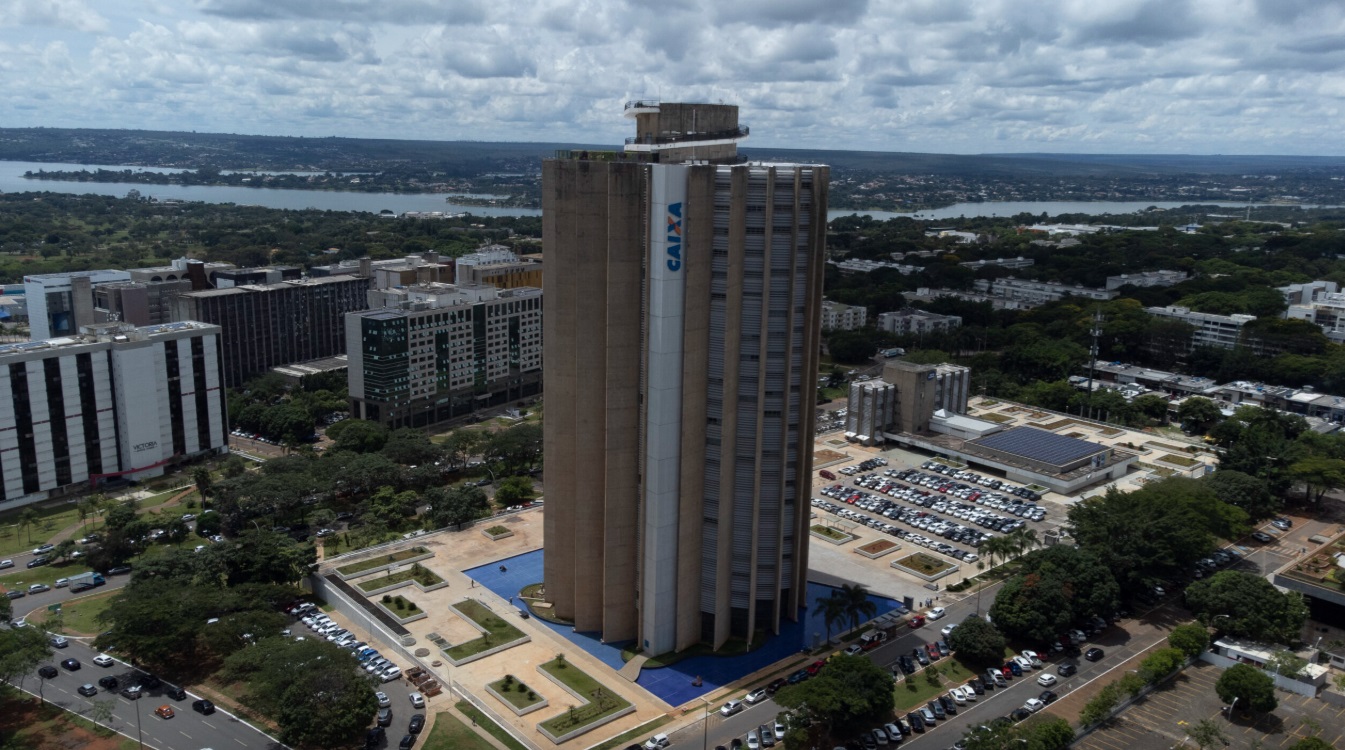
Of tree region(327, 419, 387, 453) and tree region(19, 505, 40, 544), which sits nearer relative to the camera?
tree region(19, 505, 40, 544)

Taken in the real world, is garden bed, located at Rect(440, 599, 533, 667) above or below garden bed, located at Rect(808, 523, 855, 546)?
above

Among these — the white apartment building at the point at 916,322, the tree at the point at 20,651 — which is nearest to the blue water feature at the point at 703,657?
the tree at the point at 20,651

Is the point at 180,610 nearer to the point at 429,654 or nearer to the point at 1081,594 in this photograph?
the point at 429,654

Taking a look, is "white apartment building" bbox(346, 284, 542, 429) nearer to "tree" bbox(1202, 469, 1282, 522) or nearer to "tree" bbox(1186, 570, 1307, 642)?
"tree" bbox(1202, 469, 1282, 522)

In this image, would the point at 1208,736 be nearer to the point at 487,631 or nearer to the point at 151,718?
the point at 487,631

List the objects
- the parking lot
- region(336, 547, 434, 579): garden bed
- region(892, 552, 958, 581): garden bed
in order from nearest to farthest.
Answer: the parking lot, region(336, 547, 434, 579): garden bed, region(892, 552, 958, 581): garden bed

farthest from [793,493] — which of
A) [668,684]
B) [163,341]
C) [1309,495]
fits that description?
[163,341]

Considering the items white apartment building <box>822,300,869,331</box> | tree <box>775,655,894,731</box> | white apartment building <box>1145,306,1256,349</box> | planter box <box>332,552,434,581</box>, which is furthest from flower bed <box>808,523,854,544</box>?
white apartment building <box>1145,306,1256,349</box>
